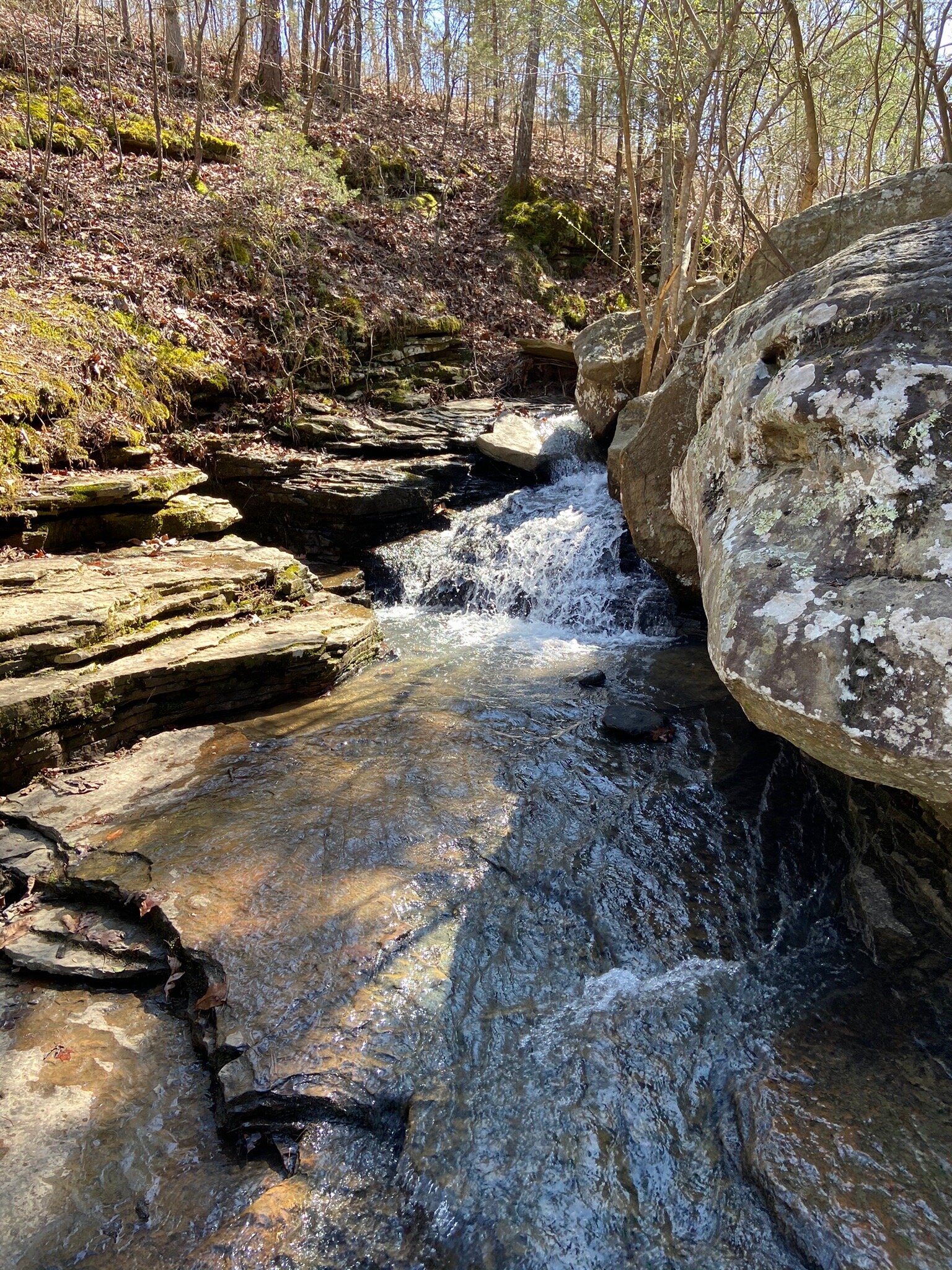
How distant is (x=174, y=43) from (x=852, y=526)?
685 inches

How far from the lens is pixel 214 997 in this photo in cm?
312

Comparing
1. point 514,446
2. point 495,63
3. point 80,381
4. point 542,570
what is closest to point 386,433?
point 514,446

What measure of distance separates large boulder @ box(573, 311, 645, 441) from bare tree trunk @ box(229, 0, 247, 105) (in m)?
9.01

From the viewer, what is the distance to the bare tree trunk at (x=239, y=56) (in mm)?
13023

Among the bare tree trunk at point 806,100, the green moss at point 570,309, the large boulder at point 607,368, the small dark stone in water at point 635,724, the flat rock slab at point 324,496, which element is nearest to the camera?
the small dark stone in water at point 635,724

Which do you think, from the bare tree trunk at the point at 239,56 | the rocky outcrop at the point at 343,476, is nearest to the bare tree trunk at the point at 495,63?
the bare tree trunk at the point at 239,56

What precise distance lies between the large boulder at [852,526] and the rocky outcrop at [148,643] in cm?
390

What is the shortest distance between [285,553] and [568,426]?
17.2 ft

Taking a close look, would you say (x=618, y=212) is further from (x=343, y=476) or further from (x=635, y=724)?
(x=635, y=724)

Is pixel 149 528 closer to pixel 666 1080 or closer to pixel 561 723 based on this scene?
pixel 561 723

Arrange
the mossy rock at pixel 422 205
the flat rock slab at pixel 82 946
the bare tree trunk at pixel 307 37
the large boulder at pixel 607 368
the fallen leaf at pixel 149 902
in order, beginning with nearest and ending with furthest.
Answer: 1. the flat rock slab at pixel 82 946
2. the fallen leaf at pixel 149 902
3. the large boulder at pixel 607 368
4. the bare tree trunk at pixel 307 37
5. the mossy rock at pixel 422 205

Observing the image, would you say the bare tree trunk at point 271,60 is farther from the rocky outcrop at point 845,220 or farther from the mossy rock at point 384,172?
the rocky outcrop at point 845,220

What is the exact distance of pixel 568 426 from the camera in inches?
429

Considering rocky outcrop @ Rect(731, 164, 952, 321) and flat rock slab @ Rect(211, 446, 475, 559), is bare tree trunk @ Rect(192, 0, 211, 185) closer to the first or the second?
flat rock slab @ Rect(211, 446, 475, 559)
